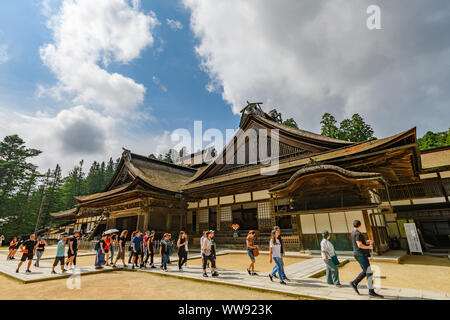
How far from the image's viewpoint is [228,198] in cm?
1625

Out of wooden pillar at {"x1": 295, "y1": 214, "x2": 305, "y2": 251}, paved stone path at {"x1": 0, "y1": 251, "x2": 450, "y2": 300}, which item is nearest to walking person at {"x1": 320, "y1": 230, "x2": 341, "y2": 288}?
paved stone path at {"x1": 0, "y1": 251, "x2": 450, "y2": 300}

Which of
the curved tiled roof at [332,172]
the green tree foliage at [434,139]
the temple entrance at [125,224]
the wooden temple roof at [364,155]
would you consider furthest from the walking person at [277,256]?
the green tree foliage at [434,139]

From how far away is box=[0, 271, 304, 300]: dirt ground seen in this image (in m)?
5.02

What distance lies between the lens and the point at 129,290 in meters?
5.68

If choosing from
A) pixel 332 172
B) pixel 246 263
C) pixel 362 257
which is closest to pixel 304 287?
pixel 362 257

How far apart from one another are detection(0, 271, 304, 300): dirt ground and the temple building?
6843 mm

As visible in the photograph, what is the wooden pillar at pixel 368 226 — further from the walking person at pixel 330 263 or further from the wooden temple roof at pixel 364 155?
the walking person at pixel 330 263

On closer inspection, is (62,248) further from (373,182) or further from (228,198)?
(373,182)

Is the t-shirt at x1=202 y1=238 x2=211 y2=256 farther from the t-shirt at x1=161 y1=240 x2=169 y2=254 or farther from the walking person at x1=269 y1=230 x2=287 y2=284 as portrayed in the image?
the t-shirt at x1=161 y1=240 x2=169 y2=254
